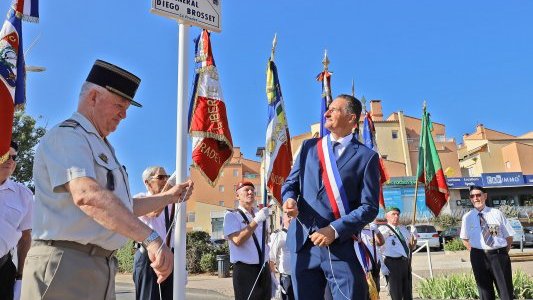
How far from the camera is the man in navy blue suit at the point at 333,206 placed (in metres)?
3.58

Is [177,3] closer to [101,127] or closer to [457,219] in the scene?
[101,127]

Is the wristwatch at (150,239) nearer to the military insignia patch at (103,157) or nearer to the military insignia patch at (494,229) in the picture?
the military insignia patch at (103,157)

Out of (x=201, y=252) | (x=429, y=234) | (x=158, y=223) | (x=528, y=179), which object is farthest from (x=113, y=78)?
→ (x=528, y=179)

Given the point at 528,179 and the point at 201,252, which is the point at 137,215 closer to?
the point at 201,252

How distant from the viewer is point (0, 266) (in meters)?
4.46

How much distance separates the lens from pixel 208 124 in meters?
5.88

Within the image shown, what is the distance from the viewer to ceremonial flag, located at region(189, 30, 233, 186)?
5.84 m

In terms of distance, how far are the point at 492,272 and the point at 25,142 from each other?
70.1ft

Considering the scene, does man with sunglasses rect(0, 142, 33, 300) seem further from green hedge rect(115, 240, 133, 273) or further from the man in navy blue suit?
green hedge rect(115, 240, 133, 273)

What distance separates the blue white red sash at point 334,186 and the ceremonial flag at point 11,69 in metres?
2.73

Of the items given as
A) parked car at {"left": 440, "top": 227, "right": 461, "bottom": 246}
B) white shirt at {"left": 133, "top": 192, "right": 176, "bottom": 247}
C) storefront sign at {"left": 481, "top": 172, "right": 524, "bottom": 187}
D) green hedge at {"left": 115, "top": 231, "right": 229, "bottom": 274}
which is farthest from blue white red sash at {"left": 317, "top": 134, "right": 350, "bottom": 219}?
storefront sign at {"left": 481, "top": 172, "right": 524, "bottom": 187}

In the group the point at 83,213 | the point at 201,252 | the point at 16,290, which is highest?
the point at 201,252

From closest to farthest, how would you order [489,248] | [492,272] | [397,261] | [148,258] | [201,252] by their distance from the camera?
[148,258]
[492,272]
[489,248]
[397,261]
[201,252]

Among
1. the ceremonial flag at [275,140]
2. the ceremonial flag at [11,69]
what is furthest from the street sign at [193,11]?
the ceremonial flag at [275,140]
